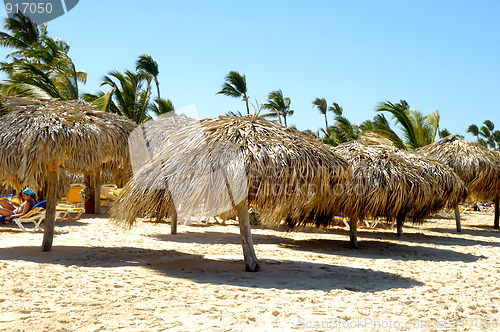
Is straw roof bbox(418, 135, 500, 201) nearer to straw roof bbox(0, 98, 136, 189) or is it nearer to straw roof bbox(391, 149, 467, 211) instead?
straw roof bbox(391, 149, 467, 211)

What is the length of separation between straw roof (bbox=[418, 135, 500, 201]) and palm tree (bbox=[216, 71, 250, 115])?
14312 mm

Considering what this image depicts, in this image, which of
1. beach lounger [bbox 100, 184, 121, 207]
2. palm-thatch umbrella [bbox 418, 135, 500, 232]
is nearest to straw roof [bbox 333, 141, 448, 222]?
palm-thatch umbrella [bbox 418, 135, 500, 232]

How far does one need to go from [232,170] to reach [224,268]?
6.45 ft

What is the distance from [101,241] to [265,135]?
519 cm

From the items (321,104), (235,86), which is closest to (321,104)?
(321,104)

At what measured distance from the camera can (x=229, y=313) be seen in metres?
4.15

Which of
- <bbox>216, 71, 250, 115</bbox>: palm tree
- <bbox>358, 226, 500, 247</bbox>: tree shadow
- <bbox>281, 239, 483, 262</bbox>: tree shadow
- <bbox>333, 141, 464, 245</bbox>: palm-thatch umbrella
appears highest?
<bbox>216, 71, 250, 115</bbox>: palm tree

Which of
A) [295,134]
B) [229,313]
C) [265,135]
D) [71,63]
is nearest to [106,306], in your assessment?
[229,313]

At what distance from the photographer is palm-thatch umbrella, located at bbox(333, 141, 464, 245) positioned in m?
8.75

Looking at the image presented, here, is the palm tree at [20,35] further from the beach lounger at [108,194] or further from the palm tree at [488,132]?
the palm tree at [488,132]

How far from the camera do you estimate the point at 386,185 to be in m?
8.80

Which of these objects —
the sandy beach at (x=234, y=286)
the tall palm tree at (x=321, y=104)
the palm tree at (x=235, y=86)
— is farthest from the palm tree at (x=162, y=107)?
the tall palm tree at (x=321, y=104)

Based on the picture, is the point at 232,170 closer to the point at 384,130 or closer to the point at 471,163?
the point at 471,163

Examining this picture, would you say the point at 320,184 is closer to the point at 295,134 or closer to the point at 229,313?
the point at 295,134
